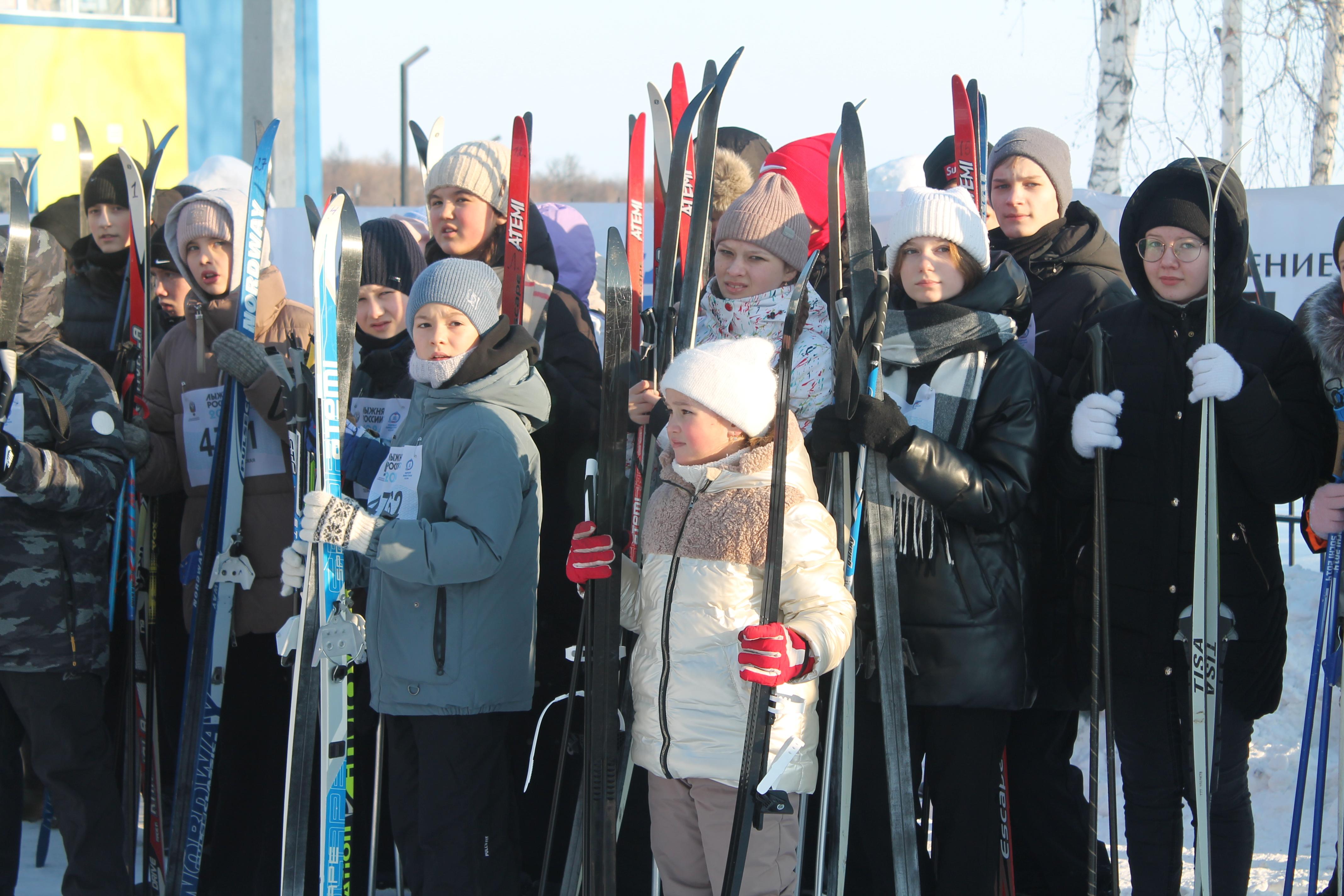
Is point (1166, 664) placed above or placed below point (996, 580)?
below

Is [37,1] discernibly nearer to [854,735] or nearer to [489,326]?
[489,326]

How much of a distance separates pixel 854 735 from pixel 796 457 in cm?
68

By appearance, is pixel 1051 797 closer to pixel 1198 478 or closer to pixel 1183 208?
pixel 1198 478

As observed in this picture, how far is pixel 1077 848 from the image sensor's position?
283 cm

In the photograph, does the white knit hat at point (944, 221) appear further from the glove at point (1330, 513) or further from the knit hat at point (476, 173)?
the knit hat at point (476, 173)

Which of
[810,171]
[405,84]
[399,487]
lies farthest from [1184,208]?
[405,84]

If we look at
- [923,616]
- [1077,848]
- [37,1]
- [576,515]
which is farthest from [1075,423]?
[37,1]

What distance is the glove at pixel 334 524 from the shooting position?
2.38 m

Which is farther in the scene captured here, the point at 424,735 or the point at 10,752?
→ the point at 10,752

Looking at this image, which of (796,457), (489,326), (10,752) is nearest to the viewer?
(796,457)

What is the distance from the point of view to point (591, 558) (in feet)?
7.38

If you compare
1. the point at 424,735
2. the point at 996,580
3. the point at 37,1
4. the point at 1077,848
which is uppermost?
the point at 37,1

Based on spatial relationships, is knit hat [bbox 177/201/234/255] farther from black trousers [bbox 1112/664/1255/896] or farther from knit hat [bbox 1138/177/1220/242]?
black trousers [bbox 1112/664/1255/896]

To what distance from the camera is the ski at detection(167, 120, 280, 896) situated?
2883 mm
